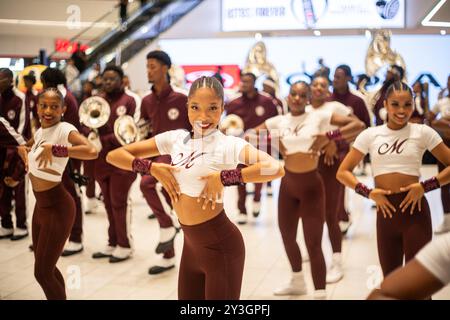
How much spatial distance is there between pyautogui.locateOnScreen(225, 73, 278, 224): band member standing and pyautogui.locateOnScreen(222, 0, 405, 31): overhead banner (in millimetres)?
3208

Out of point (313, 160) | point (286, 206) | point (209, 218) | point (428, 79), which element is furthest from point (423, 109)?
point (209, 218)

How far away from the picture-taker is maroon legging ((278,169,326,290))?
13.2 feet

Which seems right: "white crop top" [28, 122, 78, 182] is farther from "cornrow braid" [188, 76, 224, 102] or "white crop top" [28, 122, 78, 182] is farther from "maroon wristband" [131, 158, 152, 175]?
"cornrow braid" [188, 76, 224, 102]

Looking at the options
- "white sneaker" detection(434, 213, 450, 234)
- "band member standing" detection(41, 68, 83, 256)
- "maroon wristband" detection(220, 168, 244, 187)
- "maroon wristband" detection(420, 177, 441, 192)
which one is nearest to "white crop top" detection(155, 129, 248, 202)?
"maroon wristband" detection(220, 168, 244, 187)

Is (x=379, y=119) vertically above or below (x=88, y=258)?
above

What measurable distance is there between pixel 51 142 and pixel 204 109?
1.22m

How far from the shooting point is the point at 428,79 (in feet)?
11.3

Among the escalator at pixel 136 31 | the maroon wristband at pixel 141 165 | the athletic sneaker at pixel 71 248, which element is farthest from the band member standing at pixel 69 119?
the escalator at pixel 136 31

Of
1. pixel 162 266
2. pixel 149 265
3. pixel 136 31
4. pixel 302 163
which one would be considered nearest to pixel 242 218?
pixel 149 265

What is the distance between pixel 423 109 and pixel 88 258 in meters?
3.37

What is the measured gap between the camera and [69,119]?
443 centimetres
